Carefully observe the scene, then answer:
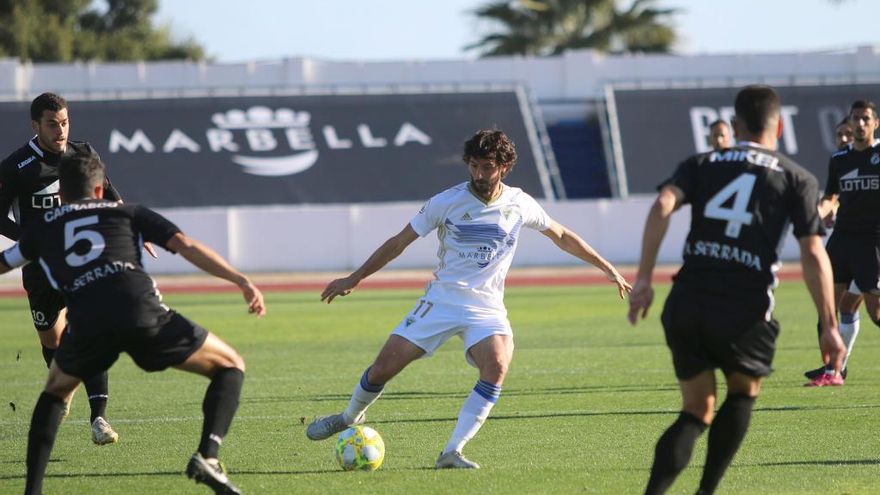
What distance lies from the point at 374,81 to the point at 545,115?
18.0 ft

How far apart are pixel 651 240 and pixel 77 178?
9.38 feet

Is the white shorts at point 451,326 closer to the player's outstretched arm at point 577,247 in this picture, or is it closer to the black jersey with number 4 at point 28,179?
the player's outstretched arm at point 577,247

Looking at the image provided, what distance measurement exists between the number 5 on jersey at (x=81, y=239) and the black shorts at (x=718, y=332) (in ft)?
9.12

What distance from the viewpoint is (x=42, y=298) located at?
353 inches

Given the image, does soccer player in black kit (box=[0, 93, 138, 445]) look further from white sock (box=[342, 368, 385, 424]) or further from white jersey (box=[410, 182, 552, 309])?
white jersey (box=[410, 182, 552, 309])

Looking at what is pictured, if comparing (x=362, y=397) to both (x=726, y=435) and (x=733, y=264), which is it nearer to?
(x=726, y=435)

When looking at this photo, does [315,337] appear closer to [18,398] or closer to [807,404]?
[18,398]

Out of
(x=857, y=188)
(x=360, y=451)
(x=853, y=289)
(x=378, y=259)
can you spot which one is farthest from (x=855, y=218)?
(x=360, y=451)

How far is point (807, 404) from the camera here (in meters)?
10.2

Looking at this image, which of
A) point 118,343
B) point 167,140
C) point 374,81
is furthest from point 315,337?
point 374,81

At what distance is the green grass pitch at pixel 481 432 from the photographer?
7398mm

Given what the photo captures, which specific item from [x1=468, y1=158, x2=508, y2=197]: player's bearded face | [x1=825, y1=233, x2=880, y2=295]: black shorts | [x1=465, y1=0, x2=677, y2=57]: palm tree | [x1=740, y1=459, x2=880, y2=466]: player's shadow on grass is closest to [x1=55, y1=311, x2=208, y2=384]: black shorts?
[x1=468, y1=158, x2=508, y2=197]: player's bearded face

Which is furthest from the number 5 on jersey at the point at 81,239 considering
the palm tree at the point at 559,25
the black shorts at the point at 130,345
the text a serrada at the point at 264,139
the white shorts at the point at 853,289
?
the palm tree at the point at 559,25

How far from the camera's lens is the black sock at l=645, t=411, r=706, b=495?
6016mm
